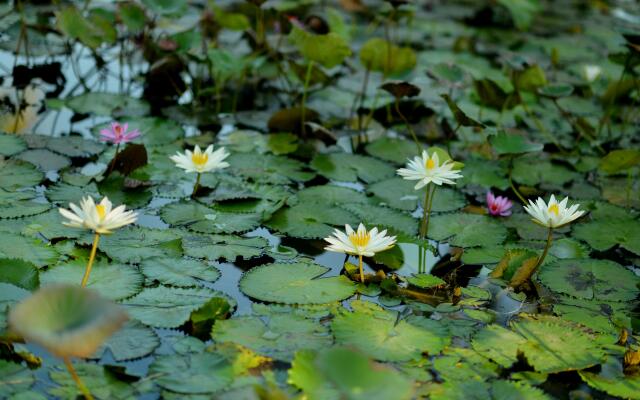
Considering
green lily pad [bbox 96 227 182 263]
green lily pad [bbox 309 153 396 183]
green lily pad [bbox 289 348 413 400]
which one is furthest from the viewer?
green lily pad [bbox 309 153 396 183]

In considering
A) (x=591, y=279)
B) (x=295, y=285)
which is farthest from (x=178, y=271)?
(x=591, y=279)

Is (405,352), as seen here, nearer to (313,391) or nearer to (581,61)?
(313,391)

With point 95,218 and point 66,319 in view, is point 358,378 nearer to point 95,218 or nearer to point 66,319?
point 66,319

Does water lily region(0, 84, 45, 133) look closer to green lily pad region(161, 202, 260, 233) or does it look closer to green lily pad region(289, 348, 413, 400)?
green lily pad region(161, 202, 260, 233)

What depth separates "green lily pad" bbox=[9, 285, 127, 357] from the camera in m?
1.40

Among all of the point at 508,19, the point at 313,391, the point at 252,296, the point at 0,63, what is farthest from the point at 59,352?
the point at 508,19

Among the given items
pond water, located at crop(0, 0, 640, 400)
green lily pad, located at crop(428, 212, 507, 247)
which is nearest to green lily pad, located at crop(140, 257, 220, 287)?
pond water, located at crop(0, 0, 640, 400)

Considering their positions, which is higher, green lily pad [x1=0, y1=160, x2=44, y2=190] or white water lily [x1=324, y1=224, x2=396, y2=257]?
white water lily [x1=324, y1=224, x2=396, y2=257]

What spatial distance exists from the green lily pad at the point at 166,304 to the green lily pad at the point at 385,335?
0.34m

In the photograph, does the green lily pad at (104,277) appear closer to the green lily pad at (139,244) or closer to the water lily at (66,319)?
the green lily pad at (139,244)

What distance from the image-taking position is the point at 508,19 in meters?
5.85

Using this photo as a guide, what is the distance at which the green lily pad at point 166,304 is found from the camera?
6.50ft

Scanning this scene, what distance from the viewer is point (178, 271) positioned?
7.26 feet

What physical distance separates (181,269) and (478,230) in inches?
40.0
